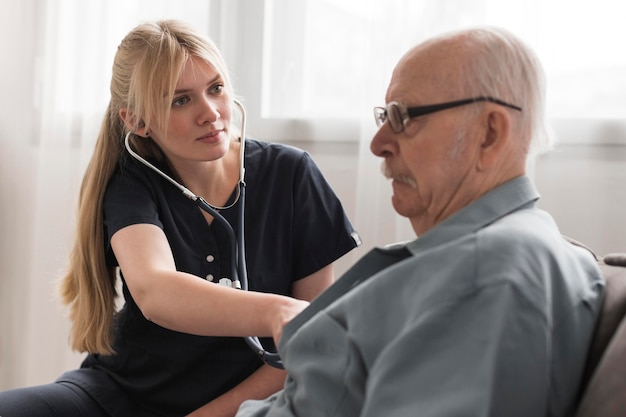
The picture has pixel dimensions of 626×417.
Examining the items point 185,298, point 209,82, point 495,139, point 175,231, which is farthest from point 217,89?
point 495,139

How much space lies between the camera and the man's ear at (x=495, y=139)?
44.6 inches

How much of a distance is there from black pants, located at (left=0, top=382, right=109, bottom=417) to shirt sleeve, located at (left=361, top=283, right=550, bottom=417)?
913mm

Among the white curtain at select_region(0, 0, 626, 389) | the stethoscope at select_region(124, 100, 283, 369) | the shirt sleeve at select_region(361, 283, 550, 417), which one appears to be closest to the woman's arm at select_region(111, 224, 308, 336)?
the stethoscope at select_region(124, 100, 283, 369)

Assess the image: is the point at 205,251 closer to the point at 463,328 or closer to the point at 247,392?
the point at 247,392

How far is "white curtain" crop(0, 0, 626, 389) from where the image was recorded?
206 cm

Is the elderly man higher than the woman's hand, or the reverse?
the elderly man

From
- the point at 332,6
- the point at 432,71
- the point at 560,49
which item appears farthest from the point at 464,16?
the point at 432,71

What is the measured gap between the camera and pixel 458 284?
3.11 feet

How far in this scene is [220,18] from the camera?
8.56 ft

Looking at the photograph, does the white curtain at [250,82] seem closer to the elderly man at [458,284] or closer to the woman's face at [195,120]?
the woman's face at [195,120]

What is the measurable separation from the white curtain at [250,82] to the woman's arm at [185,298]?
2.70ft

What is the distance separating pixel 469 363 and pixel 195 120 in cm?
96

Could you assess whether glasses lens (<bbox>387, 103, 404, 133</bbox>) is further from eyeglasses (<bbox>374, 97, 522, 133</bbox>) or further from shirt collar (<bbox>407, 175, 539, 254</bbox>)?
shirt collar (<bbox>407, 175, 539, 254</bbox>)

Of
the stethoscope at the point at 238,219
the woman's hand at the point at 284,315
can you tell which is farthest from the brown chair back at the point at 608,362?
the stethoscope at the point at 238,219
